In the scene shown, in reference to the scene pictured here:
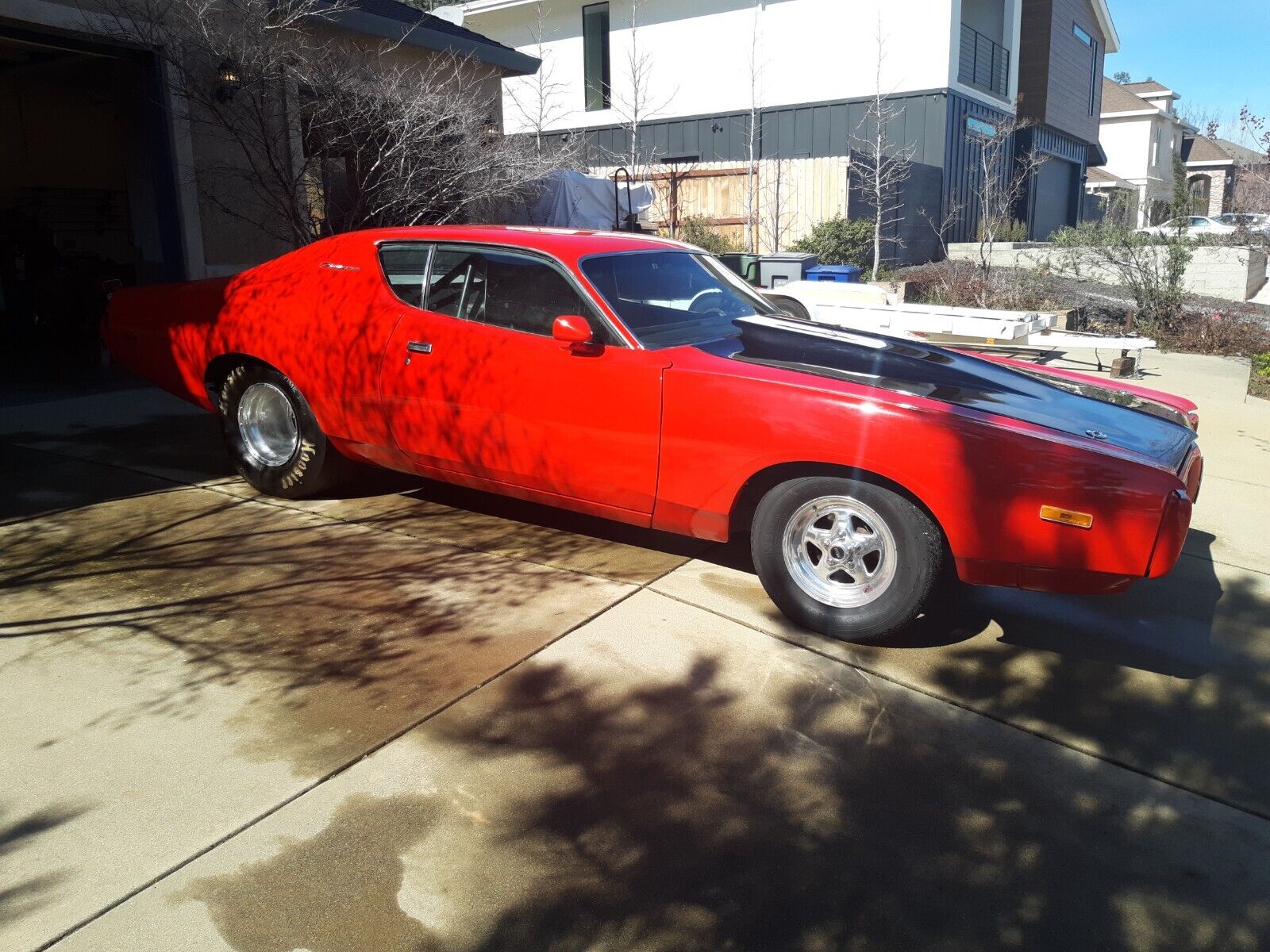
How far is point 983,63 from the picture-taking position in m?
25.9

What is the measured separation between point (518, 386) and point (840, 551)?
1.67 m

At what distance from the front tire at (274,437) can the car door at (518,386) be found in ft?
2.30

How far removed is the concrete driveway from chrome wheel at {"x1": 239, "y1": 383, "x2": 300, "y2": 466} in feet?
2.35

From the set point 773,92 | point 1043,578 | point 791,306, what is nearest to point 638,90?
point 773,92

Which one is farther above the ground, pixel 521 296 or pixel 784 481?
pixel 521 296

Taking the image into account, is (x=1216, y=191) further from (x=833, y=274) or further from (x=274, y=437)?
(x=274, y=437)

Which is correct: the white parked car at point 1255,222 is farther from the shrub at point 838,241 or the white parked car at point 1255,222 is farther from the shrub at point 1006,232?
the shrub at point 838,241

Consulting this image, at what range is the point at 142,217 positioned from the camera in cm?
1266

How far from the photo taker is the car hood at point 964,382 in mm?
4008

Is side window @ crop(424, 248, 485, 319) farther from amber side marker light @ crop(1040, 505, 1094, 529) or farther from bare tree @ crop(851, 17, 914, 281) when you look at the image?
bare tree @ crop(851, 17, 914, 281)

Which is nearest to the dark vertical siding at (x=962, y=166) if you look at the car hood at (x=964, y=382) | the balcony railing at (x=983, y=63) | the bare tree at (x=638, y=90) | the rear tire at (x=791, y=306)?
the balcony railing at (x=983, y=63)

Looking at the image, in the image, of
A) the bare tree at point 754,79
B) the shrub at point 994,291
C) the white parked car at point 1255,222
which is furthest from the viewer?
the bare tree at point 754,79

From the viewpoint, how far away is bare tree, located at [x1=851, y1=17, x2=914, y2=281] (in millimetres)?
20250

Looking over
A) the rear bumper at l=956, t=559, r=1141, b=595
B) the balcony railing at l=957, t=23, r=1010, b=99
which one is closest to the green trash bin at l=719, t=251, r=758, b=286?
the rear bumper at l=956, t=559, r=1141, b=595
